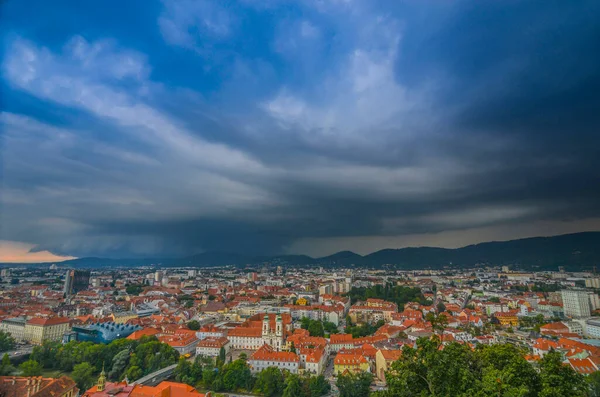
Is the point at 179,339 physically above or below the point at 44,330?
below

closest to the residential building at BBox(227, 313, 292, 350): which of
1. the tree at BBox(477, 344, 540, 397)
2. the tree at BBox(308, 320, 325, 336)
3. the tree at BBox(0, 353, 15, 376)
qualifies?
the tree at BBox(308, 320, 325, 336)

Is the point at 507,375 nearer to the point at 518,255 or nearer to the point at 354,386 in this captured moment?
the point at 354,386

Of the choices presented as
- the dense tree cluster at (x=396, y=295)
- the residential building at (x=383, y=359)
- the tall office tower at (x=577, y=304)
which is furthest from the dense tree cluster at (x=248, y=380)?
the tall office tower at (x=577, y=304)

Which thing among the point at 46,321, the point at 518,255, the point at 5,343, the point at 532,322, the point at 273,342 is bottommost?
the point at 532,322

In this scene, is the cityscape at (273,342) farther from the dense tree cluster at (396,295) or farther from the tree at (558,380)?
the dense tree cluster at (396,295)

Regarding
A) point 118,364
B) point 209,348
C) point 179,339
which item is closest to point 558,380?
point 118,364

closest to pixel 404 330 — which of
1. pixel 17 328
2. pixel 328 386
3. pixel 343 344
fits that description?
pixel 343 344
